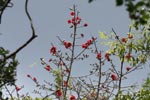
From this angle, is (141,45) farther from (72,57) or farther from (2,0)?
(2,0)

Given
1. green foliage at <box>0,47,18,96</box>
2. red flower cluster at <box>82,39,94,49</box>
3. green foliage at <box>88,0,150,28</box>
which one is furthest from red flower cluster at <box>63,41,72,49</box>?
green foliage at <box>88,0,150,28</box>

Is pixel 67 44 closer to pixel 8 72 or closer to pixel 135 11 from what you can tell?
pixel 8 72

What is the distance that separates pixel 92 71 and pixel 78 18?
70.4 inches

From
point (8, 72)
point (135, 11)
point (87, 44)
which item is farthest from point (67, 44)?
point (135, 11)

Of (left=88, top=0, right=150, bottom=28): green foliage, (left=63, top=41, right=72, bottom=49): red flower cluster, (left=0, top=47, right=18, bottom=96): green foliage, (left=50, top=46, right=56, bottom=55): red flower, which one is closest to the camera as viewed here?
(left=88, top=0, right=150, bottom=28): green foliage

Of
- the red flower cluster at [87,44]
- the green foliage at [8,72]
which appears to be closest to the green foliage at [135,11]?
the green foliage at [8,72]

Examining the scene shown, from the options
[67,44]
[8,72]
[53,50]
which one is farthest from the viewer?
[53,50]

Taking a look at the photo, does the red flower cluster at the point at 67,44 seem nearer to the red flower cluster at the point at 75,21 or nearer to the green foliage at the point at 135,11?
the red flower cluster at the point at 75,21

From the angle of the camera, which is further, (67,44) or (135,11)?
(67,44)

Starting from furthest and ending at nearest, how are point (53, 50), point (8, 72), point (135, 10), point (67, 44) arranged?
1. point (53, 50)
2. point (67, 44)
3. point (8, 72)
4. point (135, 10)

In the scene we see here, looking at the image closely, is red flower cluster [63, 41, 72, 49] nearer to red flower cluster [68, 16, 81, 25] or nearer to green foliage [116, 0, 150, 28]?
red flower cluster [68, 16, 81, 25]

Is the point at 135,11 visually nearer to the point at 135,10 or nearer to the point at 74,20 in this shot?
the point at 135,10

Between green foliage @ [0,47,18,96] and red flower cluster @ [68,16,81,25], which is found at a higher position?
red flower cluster @ [68,16,81,25]

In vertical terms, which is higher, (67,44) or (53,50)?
(67,44)
